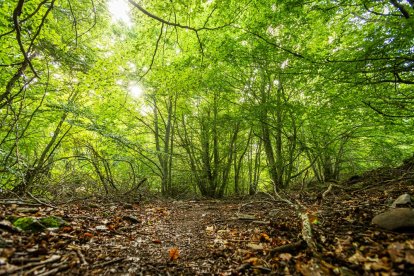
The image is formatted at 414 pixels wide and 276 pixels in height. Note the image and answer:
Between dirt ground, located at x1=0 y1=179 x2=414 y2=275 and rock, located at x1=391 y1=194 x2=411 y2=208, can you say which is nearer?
dirt ground, located at x1=0 y1=179 x2=414 y2=275

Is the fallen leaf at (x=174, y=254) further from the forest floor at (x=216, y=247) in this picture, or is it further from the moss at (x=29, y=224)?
the moss at (x=29, y=224)

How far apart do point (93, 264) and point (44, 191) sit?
500 centimetres

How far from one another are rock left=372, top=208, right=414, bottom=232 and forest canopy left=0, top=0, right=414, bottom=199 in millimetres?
2490

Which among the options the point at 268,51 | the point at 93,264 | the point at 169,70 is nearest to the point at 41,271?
the point at 93,264

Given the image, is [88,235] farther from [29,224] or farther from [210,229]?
[210,229]

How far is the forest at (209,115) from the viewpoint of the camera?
2372 mm

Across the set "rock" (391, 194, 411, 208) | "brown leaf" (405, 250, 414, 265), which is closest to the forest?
"brown leaf" (405, 250, 414, 265)

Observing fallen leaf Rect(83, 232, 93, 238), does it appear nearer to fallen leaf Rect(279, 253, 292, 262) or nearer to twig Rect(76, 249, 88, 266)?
twig Rect(76, 249, 88, 266)

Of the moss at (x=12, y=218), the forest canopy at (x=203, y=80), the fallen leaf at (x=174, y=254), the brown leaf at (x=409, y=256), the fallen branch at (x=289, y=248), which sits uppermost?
the forest canopy at (x=203, y=80)

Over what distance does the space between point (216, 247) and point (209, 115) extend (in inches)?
292

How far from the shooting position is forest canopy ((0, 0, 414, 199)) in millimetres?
4305

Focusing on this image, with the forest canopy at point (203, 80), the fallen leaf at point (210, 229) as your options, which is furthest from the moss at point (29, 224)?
the fallen leaf at point (210, 229)

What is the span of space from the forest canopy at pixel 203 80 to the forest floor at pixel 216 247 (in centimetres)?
171

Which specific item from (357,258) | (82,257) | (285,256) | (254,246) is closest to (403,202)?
(357,258)
